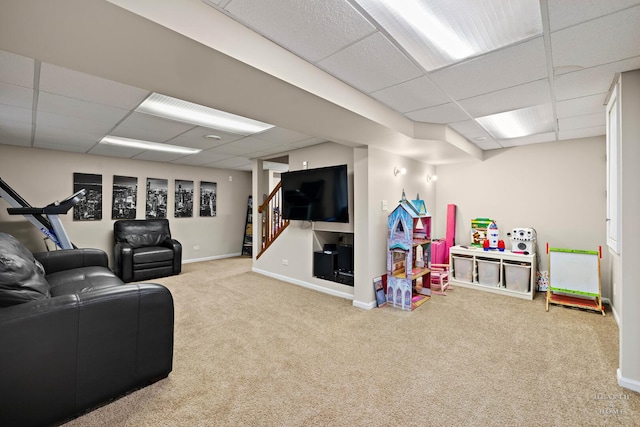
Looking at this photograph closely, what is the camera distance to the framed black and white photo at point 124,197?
574 cm

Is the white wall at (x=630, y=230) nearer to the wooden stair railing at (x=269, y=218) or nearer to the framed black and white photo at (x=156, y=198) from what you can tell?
the wooden stair railing at (x=269, y=218)

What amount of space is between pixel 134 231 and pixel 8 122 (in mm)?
2588

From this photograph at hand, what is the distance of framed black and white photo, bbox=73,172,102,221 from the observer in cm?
528

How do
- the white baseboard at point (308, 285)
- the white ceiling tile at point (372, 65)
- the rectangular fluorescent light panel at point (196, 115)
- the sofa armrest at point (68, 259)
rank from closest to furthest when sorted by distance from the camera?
1. the white ceiling tile at point (372, 65)
2. the rectangular fluorescent light panel at point (196, 115)
3. the sofa armrest at point (68, 259)
4. the white baseboard at point (308, 285)

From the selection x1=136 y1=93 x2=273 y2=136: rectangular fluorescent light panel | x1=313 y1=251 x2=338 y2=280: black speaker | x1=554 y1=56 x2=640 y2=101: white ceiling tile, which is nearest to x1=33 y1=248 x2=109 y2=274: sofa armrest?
x1=136 y1=93 x2=273 y2=136: rectangular fluorescent light panel

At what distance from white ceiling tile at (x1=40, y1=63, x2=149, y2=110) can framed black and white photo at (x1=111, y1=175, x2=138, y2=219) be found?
3.60 metres

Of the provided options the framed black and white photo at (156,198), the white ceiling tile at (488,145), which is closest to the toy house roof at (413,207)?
the white ceiling tile at (488,145)

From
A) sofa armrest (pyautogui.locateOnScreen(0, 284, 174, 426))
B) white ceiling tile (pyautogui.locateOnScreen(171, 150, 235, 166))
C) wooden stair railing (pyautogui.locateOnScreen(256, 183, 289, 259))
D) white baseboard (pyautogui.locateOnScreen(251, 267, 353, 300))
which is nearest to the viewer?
sofa armrest (pyautogui.locateOnScreen(0, 284, 174, 426))

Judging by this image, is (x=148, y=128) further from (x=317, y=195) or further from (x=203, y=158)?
(x=317, y=195)

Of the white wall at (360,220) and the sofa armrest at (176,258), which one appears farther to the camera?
the sofa armrest at (176,258)

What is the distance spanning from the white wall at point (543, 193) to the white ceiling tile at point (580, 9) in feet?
11.6

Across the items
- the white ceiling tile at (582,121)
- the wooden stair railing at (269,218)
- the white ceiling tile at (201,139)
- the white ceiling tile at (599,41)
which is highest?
Result: the white ceiling tile at (582,121)

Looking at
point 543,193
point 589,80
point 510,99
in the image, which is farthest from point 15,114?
point 543,193

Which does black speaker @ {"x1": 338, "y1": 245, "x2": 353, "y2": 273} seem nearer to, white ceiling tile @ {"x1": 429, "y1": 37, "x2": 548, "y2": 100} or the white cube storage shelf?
the white cube storage shelf
